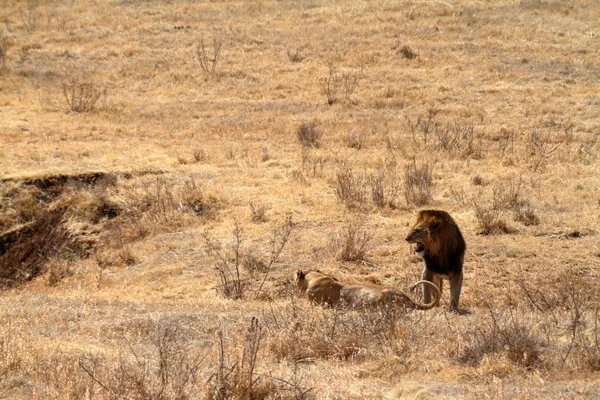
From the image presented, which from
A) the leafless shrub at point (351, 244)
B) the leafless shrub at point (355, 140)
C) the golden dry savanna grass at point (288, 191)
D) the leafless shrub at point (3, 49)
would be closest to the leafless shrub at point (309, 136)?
the golden dry savanna grass at point (288, 191)

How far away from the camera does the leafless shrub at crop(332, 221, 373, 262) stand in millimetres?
11188

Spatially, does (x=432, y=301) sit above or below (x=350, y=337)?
below

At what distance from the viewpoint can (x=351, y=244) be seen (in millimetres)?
11203

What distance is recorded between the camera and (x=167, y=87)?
23.1m

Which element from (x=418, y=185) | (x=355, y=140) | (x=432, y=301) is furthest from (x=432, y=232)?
(x=355, y=140)

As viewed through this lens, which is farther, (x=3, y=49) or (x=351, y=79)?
(x=3, y=49)

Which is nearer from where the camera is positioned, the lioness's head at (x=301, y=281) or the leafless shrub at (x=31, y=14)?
the lioness's head at (x=301, y=281)

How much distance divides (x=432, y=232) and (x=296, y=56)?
1710 cm

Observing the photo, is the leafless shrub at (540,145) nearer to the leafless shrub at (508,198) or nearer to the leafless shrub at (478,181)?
the leafless shrub at (478,181)

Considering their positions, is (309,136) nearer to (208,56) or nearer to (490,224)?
(490,224)

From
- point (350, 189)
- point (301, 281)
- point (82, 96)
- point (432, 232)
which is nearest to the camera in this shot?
point (432, 232)

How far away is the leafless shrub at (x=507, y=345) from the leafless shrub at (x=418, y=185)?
6.79 meters

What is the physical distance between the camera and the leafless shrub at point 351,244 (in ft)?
36.7

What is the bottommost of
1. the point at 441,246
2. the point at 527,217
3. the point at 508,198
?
the point at 527,217
